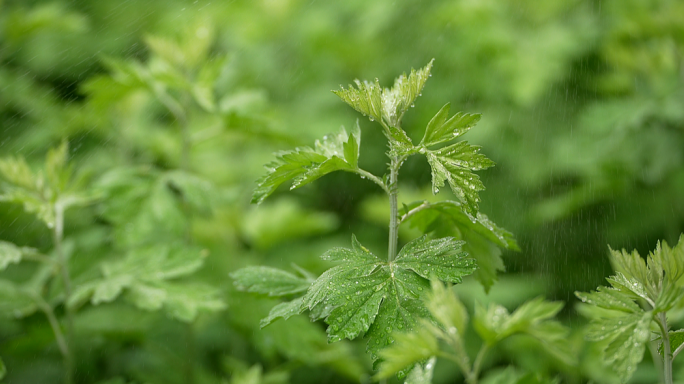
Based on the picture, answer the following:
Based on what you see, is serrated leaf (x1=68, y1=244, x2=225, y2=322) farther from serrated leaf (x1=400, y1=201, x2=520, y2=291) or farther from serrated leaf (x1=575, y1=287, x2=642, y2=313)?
serrated leaf (x1=575, y1=287, x2=642, y2=313)

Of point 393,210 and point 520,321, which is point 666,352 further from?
point 393,210

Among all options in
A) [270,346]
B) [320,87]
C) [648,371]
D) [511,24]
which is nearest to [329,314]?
[270,346]

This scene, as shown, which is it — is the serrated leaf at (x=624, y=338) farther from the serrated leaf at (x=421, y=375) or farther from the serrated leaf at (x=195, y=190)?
the serrated leaf at (x=195, y=190)

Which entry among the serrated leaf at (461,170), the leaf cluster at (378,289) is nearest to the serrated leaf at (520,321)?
the leaf cluster at (378,289)

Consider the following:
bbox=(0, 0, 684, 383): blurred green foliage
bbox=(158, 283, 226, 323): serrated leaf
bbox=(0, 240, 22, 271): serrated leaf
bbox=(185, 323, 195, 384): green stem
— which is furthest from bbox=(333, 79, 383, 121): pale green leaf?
bbox=(185, 323, 195, 384): green stem

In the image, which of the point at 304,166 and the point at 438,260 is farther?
the point at 304,166

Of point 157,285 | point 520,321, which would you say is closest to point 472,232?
point 520,321

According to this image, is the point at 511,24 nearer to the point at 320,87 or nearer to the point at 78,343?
the point at 320,87
